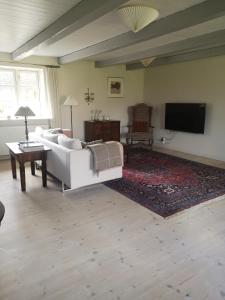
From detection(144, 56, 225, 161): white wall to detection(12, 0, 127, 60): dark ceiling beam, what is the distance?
12.1 feet

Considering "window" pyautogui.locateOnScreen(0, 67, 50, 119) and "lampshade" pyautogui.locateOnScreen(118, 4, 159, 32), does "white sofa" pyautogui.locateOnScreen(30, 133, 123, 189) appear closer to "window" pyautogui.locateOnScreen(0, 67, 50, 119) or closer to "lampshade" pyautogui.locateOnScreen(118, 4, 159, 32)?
"lampshade" pyautogui.locateOnScreen(118, 4, 159, 32)

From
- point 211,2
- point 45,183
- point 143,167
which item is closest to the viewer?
point 211,2

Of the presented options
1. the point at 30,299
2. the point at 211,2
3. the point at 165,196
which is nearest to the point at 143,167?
the point at 165,196

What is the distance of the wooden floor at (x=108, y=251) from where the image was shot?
181 cm

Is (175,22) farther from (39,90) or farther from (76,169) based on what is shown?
(39,90)

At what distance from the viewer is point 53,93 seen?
5.79 metres

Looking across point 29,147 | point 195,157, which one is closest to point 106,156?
point 29,147

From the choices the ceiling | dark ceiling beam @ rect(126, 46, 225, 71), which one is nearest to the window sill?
the ceiling

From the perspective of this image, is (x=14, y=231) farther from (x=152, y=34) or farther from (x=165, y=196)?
(x=152, y=34)

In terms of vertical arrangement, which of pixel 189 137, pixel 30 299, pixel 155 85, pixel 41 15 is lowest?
pixel 30 299

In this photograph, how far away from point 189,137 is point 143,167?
187cm

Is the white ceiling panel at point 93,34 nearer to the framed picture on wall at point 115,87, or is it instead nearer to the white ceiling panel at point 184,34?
the white ceiling panel at point 184,34

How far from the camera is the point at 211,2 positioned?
91.3 inches

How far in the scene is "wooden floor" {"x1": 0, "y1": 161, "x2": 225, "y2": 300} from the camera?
1.81m
